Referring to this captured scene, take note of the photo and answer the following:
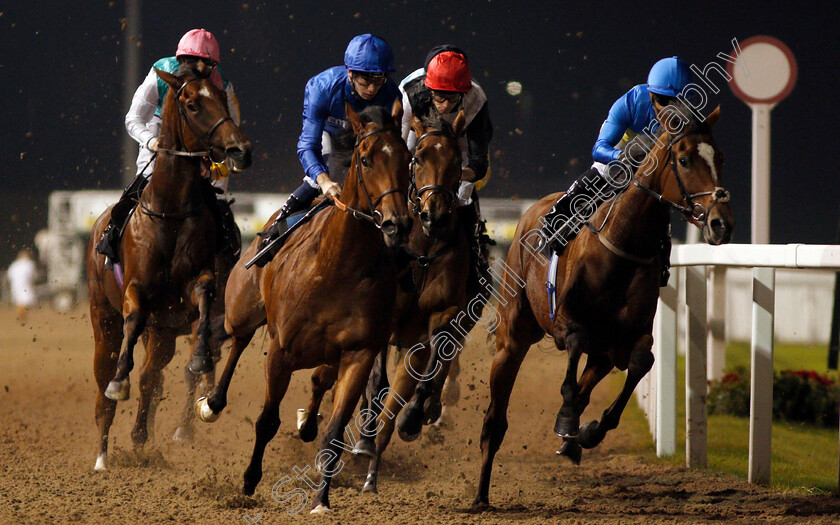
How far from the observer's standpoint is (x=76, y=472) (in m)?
5.39

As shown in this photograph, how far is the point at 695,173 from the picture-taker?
3.94m

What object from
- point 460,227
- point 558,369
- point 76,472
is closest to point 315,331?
point 460,227

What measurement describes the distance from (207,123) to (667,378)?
9.75 feet

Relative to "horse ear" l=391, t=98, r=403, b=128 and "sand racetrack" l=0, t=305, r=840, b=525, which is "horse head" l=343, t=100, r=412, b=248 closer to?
"horse ear" l=391, t=98, r=403, b=128

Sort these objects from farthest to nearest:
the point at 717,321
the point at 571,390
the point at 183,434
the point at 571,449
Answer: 1. the point at 717,321
2. the point at 183,434
3. the point at 571,449
4. the point at 571,390

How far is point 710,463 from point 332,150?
107 inches

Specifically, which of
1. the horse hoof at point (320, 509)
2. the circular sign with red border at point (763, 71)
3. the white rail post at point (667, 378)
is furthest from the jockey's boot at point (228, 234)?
→ the circular sign with red border at point (763, 71)

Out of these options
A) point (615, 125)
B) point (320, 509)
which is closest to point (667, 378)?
point (615, 125)

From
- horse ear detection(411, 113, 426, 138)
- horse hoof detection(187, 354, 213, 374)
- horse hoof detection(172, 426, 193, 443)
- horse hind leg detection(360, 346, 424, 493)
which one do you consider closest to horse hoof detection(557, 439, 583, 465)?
horse hind leg detection(360, 346, 424, 493)

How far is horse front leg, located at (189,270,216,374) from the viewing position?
15.8 ft

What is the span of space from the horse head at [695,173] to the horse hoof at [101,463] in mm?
3492

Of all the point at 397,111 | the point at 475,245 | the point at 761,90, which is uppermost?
the point at 761,90

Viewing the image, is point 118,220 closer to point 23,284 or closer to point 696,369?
point 696,369

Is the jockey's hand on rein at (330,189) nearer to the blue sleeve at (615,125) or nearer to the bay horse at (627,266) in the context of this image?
the bay horse at (627,266)
